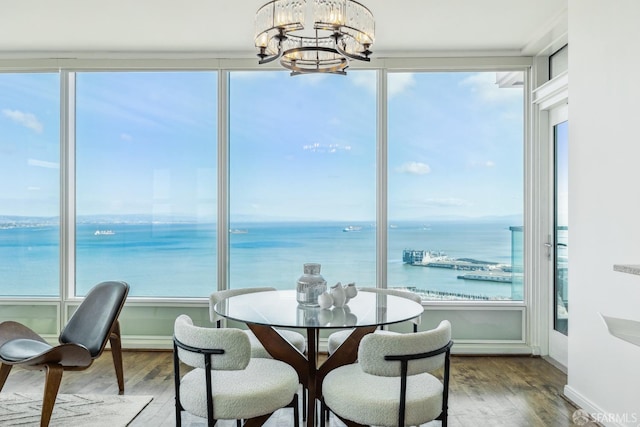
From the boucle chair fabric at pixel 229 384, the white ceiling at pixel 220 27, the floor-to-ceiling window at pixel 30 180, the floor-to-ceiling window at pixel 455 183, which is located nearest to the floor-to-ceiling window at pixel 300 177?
the floor-to-ceiling window at pixel 455 183

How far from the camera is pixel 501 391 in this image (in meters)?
3.35

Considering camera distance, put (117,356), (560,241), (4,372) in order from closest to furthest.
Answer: (4,372), (117,356), (560,241)

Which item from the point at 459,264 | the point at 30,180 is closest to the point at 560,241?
the point at 459,264

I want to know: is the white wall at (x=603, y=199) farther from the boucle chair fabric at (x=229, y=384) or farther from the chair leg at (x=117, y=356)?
the chair leg at (x=117, y=356)

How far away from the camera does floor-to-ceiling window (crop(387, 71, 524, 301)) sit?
4.27 m

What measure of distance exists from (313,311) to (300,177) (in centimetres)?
193

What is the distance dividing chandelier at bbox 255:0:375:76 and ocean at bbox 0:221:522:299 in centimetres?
182

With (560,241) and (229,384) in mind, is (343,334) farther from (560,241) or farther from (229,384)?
(560,241)

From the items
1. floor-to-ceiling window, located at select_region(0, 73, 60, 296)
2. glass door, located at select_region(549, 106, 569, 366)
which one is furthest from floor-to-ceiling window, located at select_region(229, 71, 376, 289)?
floor-to-ceiling window, located at select_region(0, 73, 60, 296)

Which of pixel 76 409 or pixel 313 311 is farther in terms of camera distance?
pixel 76 409

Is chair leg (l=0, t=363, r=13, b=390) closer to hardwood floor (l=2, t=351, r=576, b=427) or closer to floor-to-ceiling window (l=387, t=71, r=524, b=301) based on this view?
hardwood floor (l=2, t=351, r=576, b=427)

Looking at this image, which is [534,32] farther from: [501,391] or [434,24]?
[501,391]

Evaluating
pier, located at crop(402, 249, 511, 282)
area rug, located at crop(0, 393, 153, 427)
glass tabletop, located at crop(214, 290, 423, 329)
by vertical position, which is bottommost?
A: area rug, located at crop(0, 393, 153, 427)

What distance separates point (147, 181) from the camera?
14.3 ft
